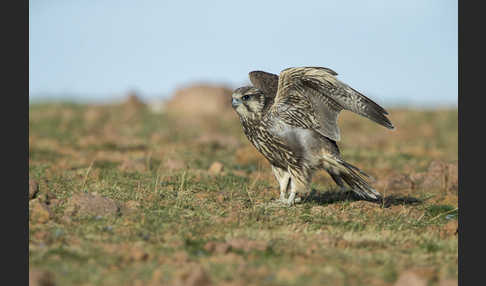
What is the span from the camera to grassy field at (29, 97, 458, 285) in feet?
18.2

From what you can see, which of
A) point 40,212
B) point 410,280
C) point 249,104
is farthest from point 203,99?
point 410,280

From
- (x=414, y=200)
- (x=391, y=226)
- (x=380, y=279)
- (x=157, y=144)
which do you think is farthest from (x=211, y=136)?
(x=380, y=279)

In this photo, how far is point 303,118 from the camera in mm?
8344

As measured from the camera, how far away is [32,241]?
651cm

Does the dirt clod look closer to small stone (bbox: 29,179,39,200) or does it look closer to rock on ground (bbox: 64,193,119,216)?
small stone (bbox: 29,179,39,200)

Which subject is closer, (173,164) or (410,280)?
(410,280)

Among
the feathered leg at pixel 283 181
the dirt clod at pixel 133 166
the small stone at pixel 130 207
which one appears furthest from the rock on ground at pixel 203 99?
the small stone at pixel 130 207

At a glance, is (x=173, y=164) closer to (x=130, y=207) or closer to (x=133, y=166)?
(x=133, y=166)

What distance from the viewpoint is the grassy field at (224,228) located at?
5551 millimetres

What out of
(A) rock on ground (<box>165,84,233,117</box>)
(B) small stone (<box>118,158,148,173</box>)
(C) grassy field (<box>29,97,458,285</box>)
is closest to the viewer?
(C) grassy field (<box>29,97,458,285</box>)

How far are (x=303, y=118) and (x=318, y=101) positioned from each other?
30 cm

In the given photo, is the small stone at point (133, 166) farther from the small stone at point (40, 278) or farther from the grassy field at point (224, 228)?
the small stone at point (40, 278)

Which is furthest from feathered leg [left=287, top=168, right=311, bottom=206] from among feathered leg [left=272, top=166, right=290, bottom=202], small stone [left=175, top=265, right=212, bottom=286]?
small stone [left=175, top=265, right=212, bottom=286]

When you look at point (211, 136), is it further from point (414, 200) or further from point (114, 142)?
point (414, 200)
